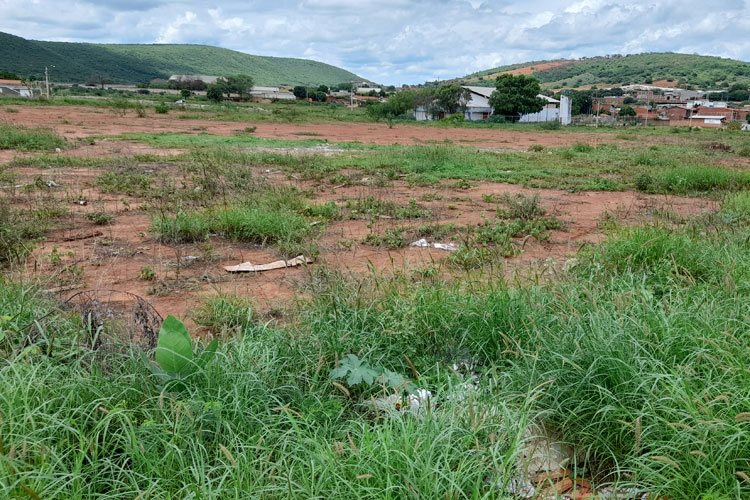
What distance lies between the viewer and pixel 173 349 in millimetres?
2637

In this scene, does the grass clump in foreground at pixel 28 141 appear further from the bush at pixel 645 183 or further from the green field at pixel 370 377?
the bush at pixel 645 183

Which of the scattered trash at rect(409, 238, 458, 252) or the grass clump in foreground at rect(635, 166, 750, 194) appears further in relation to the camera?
the grass clump in foreground at rect(635, 166, 750, 194)

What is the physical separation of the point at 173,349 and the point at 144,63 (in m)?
144

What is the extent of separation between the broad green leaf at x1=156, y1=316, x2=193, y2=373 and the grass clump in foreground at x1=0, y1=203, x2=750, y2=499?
0.09 meters

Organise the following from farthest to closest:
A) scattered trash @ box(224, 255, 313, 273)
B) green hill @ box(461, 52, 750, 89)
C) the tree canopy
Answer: green hill @ box(461, 52, 750, 89)
the tree canopy
scattered trash @ box(224, 255, 313, 273)

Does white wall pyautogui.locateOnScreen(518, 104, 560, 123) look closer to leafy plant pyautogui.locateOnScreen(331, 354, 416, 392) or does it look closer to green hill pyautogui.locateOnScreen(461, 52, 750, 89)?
green hill pyautogui.locateOnScreen(461, 52, 750, 89)

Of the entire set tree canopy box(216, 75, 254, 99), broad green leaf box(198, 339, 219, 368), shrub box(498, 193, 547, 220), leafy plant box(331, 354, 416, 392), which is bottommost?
leafy plant box(331, 354, 416, 392)

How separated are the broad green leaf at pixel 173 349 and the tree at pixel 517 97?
5473 cm

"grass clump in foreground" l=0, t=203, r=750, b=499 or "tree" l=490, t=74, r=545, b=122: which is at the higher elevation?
"tree" l=490, t=74, r=545, b=122

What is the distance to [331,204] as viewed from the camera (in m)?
8.48

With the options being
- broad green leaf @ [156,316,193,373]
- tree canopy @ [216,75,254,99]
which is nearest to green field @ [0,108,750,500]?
broad green leaf @ [156,316,193,373]

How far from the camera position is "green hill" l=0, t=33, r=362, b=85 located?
9425 centimetres

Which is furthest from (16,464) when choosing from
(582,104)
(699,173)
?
(582,104)

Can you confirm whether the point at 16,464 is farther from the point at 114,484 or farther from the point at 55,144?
the point at 55,144
